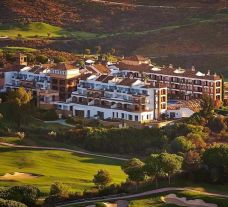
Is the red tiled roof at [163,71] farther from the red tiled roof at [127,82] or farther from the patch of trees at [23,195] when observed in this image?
the patch of trees at [23,195]

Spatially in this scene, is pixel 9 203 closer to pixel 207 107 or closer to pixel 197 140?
pixel 197 140

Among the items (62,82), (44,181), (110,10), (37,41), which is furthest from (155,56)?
(44,181)

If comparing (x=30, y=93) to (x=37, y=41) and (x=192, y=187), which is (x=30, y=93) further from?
(x=37, y=41)

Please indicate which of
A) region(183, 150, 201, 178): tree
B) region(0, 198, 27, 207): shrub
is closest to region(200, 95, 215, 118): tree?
region(183, 150, 201, 178): tree

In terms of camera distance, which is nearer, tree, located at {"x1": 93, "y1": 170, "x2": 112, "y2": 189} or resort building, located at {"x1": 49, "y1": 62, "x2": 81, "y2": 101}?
tree, located at {"x1": 93, "y1": 170, "x2": 112, "y2": 189}

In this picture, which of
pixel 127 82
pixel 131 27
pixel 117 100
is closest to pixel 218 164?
pixel 117 100

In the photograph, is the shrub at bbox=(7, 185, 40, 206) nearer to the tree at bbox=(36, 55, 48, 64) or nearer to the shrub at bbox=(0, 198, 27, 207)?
the shrub at bbox=(0, 198, 27, 207)

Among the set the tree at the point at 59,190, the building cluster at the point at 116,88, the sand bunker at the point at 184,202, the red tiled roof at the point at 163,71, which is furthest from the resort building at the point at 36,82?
the sand bunker at the point at 184,202
